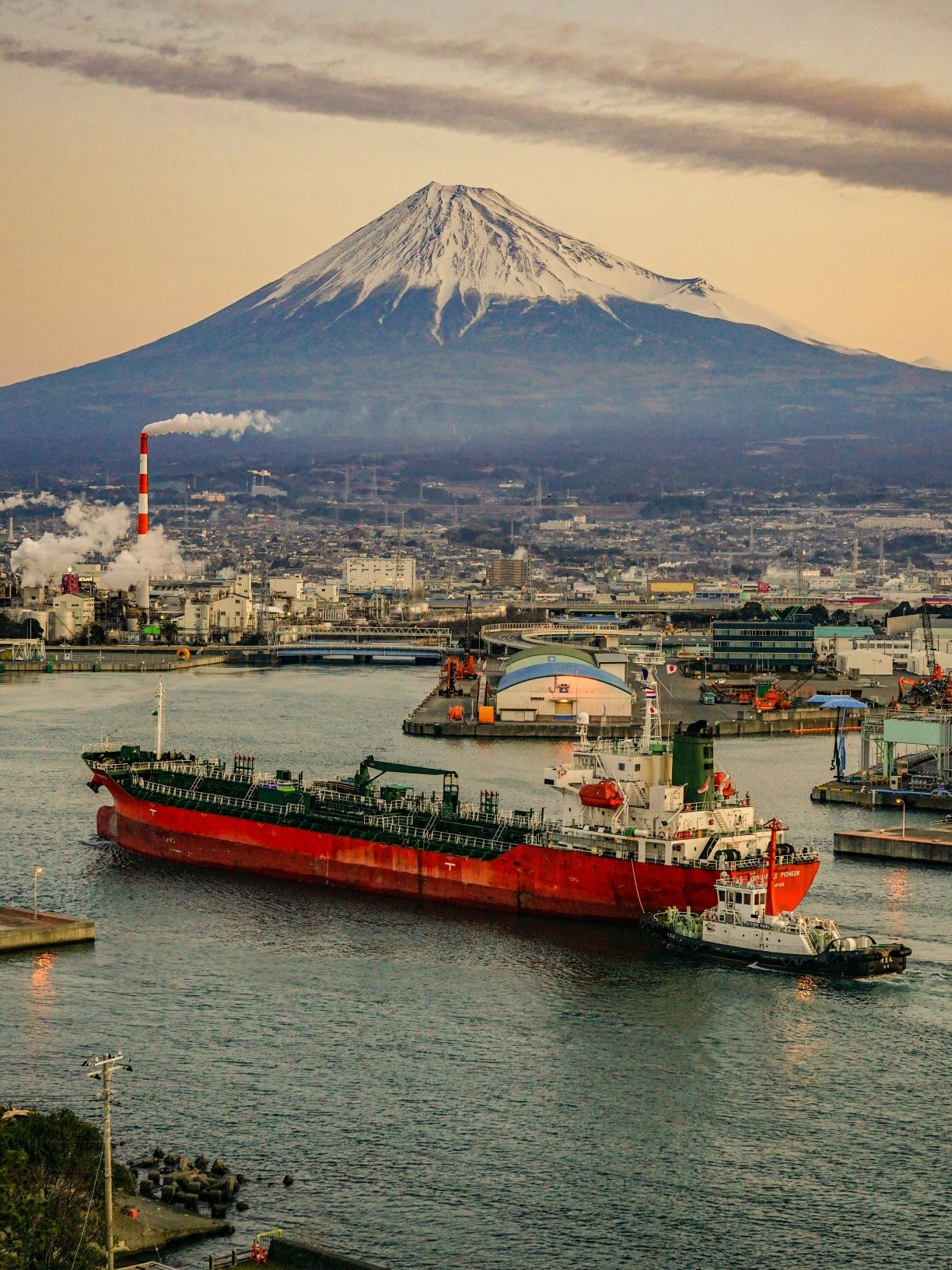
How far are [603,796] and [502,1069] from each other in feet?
15.7

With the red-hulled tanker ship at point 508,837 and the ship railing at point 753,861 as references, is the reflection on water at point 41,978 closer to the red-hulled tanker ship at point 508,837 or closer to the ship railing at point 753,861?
the red-hulled tanker ship at point 508,837

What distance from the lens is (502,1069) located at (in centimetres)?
1437

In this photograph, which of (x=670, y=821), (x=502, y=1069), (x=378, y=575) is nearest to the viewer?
(x=502, y=1069)

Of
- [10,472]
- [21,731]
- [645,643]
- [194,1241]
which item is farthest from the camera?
[10,472]

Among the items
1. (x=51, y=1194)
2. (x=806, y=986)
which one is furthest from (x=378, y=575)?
(x=51, y=1194)

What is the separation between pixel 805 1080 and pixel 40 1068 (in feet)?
18.6

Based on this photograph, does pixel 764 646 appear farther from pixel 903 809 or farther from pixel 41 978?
pixel 41 978

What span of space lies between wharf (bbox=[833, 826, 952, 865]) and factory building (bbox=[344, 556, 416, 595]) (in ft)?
263

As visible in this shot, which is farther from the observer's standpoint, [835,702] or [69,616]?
[69,616]

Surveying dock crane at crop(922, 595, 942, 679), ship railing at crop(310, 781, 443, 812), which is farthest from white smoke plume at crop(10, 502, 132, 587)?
ship railing at crop(310, 781, 443, 812)

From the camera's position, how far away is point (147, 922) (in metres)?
18.9

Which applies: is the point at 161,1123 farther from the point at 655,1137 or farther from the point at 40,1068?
the point at 655,1137

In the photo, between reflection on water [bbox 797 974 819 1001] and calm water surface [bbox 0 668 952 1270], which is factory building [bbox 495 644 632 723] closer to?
calm water surface [bbox 0 668 952 1270]

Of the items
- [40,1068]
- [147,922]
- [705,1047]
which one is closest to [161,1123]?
[40,1068]
